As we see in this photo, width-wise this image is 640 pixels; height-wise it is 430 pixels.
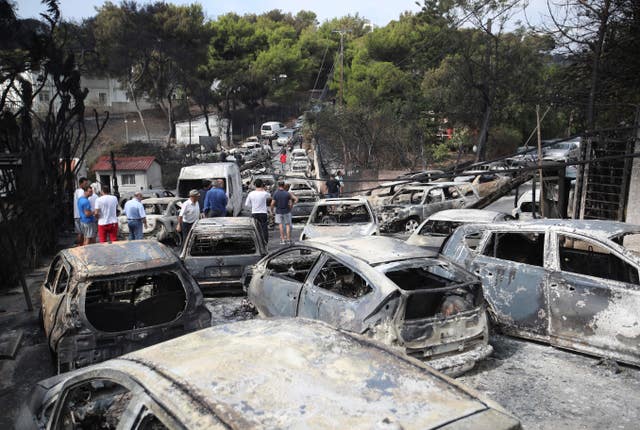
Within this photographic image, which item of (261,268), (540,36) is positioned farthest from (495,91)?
(261,268)

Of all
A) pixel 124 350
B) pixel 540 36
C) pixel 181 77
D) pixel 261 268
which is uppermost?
pixel 181 77

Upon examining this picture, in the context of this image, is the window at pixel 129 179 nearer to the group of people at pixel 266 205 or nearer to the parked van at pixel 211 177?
the parked van at pixel 211 177

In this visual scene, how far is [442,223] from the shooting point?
39.1 ft

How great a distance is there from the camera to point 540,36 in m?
17.0

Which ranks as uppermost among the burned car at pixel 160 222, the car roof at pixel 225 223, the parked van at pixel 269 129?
the parked van at pixel 269 129

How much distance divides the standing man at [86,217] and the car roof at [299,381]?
33.1ft

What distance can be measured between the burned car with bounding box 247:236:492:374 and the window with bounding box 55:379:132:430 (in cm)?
209

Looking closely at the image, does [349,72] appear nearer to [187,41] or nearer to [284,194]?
[187,41]

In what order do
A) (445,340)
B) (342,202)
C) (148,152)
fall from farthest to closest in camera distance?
(148,152) → (342,202) → (445,340)

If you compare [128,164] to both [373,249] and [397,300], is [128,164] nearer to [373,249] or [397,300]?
[373,249]

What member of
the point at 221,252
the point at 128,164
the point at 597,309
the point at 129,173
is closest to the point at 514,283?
the point at 597,309

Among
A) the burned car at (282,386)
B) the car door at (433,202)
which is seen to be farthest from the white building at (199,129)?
the burned car at (282,386)

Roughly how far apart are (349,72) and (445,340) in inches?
1911

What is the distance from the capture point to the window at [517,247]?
7.30m
